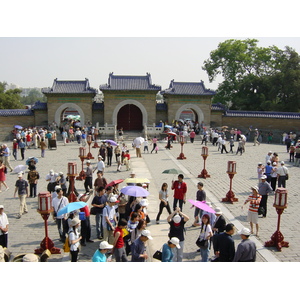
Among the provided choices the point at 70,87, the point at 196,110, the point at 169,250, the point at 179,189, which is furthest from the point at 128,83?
the point at 169,250

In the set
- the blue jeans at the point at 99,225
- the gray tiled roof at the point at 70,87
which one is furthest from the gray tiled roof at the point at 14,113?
the blue jeans at the point at 99,225

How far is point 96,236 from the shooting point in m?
9.68

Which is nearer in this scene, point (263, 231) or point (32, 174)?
point (263, 231)

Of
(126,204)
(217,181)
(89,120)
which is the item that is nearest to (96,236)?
(126,204)

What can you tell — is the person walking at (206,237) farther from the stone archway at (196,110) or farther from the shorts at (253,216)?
the stone archway at (196,110)

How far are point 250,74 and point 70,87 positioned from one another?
19.6 m

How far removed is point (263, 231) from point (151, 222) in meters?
3.09

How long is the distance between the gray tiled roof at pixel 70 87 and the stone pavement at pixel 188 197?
9.84m

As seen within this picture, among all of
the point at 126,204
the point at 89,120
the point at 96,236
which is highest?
the point at 89,120

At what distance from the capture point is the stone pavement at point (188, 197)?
8.88 m

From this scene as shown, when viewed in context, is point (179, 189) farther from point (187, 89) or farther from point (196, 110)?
point (187, 89)

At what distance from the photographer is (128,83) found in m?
35.7

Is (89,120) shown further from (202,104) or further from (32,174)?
(32,174)

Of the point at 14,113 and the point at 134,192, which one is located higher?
the point at 14,113
